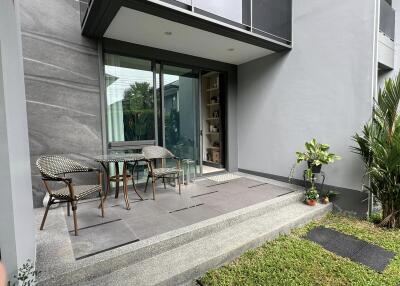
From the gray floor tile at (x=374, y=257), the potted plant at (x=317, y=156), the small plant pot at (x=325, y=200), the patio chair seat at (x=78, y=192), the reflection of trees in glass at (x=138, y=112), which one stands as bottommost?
the gray floor tile at (x=374, y=257)

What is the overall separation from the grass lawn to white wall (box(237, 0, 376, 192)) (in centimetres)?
148

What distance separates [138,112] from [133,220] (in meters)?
2.06

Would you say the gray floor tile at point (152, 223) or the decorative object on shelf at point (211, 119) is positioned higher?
the decorative object on shelf at point (211, 119)

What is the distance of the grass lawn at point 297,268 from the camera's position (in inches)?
80.1

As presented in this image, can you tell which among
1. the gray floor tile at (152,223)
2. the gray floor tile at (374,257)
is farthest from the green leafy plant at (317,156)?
the gray floor tile at (152,223)

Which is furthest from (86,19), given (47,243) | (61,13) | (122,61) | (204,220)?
(204,220)

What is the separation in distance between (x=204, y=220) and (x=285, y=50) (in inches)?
140

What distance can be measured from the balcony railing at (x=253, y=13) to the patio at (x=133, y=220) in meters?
2.73

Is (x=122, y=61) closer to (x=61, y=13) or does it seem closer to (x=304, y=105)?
(x=61, y=13)

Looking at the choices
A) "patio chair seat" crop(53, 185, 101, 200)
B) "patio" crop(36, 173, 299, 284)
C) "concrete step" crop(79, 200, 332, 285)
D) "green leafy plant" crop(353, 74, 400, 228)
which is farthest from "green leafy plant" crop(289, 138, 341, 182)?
"patio chair seat" crop(53, 185, 101, 200)

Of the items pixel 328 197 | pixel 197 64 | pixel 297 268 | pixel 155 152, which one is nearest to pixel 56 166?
pixel 155 152

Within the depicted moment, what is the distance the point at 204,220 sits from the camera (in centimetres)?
277

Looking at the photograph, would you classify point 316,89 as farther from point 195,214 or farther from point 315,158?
point 195,214

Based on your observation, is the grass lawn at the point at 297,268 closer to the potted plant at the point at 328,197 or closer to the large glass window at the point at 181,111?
the potted plant at the point at 328,197
